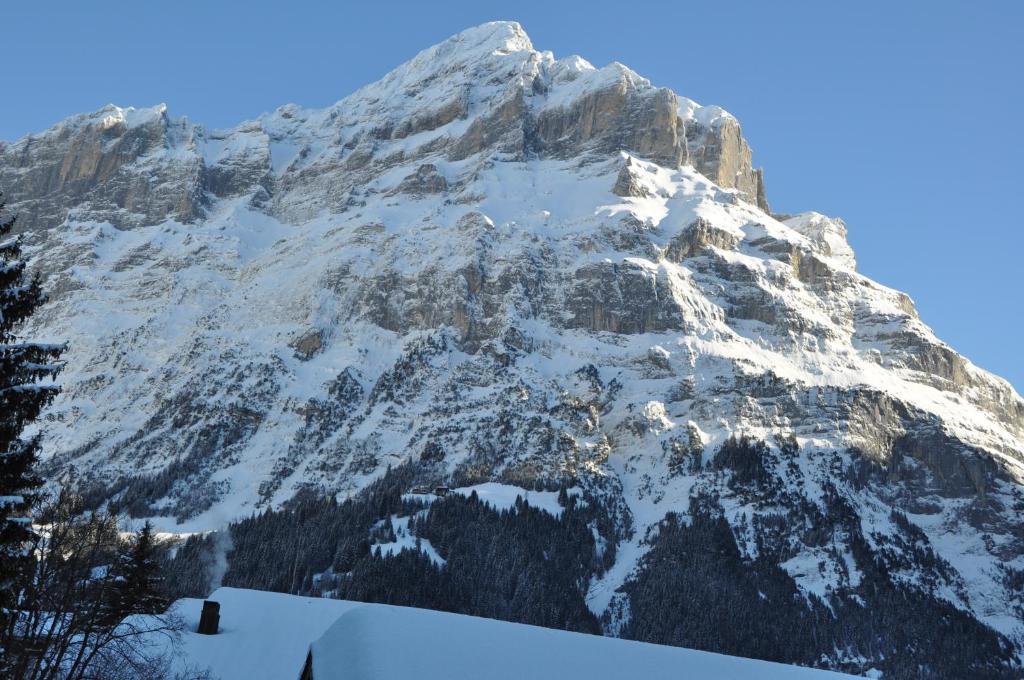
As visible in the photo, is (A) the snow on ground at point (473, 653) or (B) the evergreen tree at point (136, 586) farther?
(B) the evergreen tree at point (136, 586)

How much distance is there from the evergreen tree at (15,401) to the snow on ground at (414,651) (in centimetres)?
1061

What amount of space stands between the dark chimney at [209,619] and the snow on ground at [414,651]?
1.16 feet

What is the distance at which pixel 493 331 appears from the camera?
19175 centimetres

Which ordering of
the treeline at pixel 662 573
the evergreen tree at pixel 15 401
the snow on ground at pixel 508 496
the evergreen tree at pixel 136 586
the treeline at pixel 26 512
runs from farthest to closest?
1. the snow on ground at pixel 508 496
2. the treeline at pixel 662 573
3. the evergreen tree at pixel 136 586
4. the treeline at pixel 26 512
5. the evergreen tree at pixel 15 401

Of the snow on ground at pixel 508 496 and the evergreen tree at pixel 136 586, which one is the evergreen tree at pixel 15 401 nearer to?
the evergreen tree at pixel 136 586

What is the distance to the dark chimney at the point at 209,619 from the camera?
46844 millimetres

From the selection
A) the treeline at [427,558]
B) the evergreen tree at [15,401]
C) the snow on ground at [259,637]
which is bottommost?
the snow on ground at [259,637]

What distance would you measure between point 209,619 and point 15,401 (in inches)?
1080

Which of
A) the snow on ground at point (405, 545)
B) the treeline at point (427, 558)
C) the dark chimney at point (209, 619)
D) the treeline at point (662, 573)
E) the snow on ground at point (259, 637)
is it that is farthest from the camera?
the snow on ground at point (405, 545)

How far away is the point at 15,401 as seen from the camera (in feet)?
73.6

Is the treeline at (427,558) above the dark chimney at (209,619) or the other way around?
above

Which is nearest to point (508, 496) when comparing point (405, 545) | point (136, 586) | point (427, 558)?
point (405, 545)

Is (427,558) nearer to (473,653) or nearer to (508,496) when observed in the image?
(508,496)

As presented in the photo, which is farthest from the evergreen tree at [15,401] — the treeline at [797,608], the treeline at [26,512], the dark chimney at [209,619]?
the treeline at [797,608]
